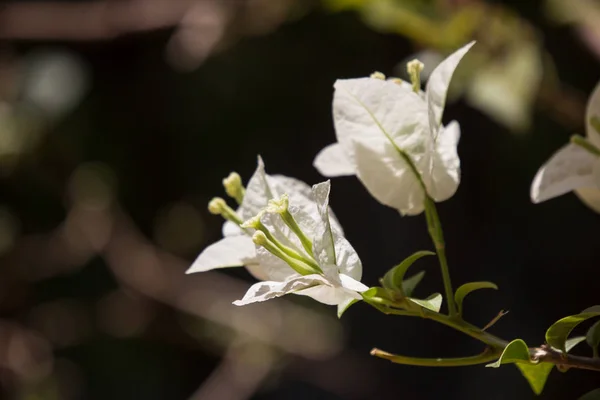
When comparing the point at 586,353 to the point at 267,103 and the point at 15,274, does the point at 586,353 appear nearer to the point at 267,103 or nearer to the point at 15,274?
the point at 267,103

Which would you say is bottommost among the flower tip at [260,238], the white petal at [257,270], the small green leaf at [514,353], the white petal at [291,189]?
the small green leaf at [514,353]

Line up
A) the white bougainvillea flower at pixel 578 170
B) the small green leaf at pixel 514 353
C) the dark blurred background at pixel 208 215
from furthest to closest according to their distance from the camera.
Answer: the dark blurred background at pixel 208 215
the white bougainvillea flower at pixel 578 170
the small green leaf at pixel 514 353

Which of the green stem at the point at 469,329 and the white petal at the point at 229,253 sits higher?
the white petal at the point at 229,253

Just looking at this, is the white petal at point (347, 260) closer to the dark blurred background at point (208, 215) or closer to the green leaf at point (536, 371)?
the green leaf at point (536, 371)

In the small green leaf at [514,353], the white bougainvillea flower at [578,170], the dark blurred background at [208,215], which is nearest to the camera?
the small green leaf at [514,353]

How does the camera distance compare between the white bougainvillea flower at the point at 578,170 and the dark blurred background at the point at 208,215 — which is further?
the dark blurred background at the point at 208,215

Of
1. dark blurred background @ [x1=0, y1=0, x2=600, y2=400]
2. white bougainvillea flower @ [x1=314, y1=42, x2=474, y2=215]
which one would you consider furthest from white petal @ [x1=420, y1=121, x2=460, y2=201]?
dark blurred background @ [x1=0, y1=0, x2=600, y2=400]

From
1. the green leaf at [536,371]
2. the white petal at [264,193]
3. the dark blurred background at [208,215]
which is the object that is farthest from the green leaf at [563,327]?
the dark blurred background at [208,215]

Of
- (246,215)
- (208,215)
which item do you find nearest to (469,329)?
(246,215)
